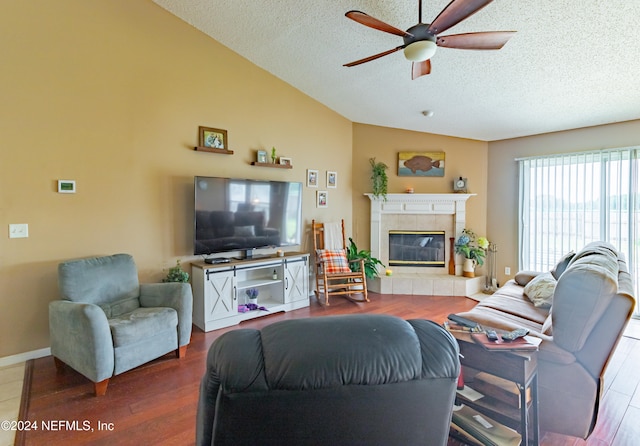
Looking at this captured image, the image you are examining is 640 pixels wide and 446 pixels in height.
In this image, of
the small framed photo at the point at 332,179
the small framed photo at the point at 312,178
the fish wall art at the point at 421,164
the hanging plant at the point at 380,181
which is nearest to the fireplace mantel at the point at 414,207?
the hanging plant at the point at 380,181

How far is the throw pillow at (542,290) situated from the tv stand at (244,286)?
8.49ft

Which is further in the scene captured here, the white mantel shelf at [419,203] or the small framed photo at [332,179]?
the white mantel shelf at [419,203]

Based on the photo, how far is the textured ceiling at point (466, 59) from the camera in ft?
8.12

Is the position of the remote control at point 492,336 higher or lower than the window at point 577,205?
lower

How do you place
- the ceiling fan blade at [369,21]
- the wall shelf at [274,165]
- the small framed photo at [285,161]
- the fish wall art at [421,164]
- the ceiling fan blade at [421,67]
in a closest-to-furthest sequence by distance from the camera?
the ceiling fan blade at [369,21], the ceiling fan blade at [421,67], the wall shelf at [274,165], the small framed photo at [285,161], the fish wall art at [421,164]

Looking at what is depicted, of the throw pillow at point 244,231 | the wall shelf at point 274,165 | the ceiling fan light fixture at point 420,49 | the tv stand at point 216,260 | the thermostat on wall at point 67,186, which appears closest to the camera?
the ceiling fan light fixture at point 420,49

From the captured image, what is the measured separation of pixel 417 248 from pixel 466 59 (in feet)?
10.2

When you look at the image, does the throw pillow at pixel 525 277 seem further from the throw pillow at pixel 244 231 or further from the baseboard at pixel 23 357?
the baseboard at pixel 23 357

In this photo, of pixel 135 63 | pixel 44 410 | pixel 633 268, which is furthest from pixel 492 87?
pixel 44 410

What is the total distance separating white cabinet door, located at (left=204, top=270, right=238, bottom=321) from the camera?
3.46 metres

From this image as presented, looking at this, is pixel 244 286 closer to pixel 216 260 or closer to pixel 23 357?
pixel 216 260

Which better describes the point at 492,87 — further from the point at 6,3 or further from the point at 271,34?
the point at 6,3

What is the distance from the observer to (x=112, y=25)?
3.11 metres

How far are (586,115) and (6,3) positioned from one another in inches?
236
